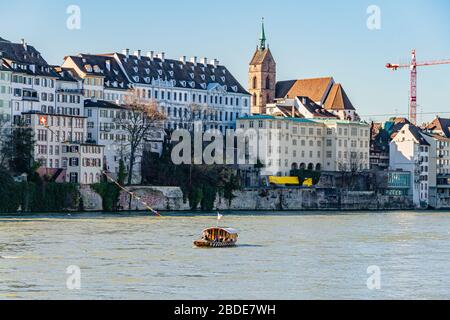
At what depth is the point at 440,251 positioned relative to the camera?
203 ft

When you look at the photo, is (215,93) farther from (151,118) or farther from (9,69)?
(9,69)

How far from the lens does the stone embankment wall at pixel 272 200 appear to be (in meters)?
103

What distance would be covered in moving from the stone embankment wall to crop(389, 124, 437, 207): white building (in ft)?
14.3

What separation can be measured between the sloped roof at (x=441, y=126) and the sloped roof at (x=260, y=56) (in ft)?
70.1

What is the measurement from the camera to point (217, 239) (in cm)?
6275

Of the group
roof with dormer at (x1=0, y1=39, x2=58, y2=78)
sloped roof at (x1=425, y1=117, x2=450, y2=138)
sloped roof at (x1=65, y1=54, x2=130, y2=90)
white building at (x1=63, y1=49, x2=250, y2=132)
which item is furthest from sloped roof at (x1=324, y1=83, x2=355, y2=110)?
roof with dormer at (x1=0, y1=39, x2=58, y2=78)

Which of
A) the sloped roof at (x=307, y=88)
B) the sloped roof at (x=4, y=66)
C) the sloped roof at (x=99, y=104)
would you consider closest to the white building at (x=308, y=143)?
the sloped roof at (x=307, y=88)

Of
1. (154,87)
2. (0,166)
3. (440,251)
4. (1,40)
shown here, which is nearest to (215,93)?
(154,87)

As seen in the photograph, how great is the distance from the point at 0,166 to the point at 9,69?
12.6 meters

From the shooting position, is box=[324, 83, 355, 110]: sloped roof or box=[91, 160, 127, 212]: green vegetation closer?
box=[91, 160, 127, 212]: green vegetation

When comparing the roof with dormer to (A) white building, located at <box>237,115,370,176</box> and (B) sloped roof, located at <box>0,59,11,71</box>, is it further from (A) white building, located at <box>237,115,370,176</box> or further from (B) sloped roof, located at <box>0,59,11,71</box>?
(A) white building, located at <box>237,115,370,176</box>

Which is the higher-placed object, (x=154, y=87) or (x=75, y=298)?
(x=154, y=87)

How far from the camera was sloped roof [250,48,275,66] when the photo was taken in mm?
154875

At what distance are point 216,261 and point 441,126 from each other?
104 meters
